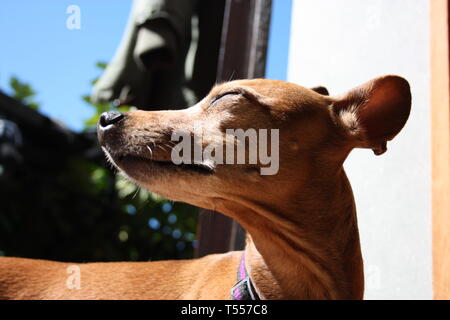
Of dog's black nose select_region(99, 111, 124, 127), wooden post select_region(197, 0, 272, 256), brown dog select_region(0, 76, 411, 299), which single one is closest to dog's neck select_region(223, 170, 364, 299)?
brown dog select_region(0, 76, 411, 299)

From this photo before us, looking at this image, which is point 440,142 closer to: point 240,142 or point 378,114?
point 378,114

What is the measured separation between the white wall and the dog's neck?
537 millimetres

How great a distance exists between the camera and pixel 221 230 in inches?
99.1

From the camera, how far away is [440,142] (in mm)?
1983

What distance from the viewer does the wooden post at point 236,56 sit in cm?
250

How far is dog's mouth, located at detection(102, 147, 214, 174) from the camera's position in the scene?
1.47 meters

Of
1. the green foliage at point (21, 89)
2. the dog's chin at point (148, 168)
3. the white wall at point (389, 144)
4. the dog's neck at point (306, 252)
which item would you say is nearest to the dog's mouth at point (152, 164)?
the dog's chin at point (148, 168)

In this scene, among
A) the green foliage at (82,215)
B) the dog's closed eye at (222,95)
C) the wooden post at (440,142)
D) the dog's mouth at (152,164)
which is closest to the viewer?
the dog's mouth at (152,164)

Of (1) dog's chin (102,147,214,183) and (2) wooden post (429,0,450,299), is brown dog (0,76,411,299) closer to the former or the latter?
(1) dog's chin (102,147,214,183)

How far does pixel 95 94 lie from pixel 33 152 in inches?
120

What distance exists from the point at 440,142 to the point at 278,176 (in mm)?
874

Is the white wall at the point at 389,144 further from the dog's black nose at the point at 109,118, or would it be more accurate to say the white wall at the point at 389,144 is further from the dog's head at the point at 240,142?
the dog's black nose at the point at 109,118

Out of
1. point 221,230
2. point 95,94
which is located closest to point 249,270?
point 221,230

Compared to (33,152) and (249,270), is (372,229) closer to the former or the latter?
(249,270)
